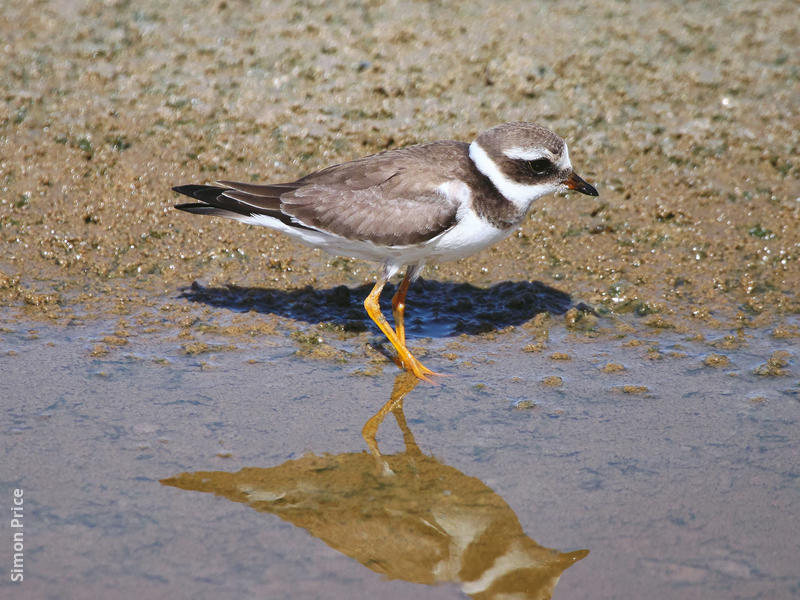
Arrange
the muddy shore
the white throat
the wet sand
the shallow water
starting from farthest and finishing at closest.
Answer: the muddy shore < the white throat < the wet sand < the shallow water

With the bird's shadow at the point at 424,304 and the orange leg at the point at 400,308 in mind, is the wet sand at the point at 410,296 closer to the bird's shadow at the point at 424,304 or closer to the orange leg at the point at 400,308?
the bird's shadow at the point at 424,304

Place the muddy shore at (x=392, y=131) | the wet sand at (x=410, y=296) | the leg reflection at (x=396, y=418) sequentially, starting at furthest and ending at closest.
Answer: the muddy shore at (x=392, y=131), the leg reflection at (x=396, y=418), the wet sand at (x=410, y=296)

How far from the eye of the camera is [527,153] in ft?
19.3

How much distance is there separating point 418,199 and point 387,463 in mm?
1836

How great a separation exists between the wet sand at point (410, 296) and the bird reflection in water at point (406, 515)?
0.09 m

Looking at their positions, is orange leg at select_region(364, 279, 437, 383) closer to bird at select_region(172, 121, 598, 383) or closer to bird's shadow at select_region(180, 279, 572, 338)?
bird at select_region(172, 121, 598, 383)

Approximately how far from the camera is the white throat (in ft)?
19.4

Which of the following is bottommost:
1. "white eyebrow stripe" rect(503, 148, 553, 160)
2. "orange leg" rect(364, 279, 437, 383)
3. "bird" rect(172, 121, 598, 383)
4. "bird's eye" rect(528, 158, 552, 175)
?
"orange leg" rect(364, 279, 437, 383)

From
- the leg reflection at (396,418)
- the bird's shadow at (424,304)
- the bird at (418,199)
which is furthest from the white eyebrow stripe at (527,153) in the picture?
the leg reflection at (396,418)

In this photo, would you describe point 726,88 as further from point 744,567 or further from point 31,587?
point 31,587

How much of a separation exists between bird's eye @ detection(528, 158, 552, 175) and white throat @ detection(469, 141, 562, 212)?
89mm

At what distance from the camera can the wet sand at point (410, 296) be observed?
169 inches

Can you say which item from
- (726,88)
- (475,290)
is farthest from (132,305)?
(726,88)

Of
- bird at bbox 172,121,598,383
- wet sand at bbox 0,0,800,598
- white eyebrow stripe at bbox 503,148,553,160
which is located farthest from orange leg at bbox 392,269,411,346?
white eyebrow stripe at bbox 503,148,553,160
